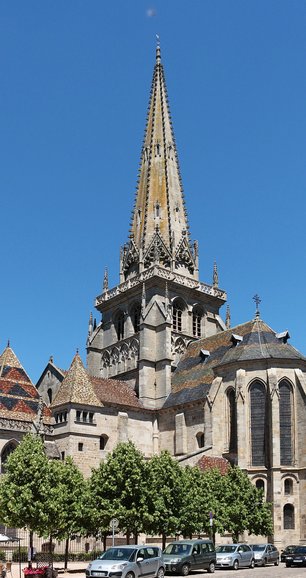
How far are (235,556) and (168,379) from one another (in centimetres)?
2903

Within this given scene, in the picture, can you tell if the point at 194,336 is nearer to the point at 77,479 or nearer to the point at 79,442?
the point at 79,442

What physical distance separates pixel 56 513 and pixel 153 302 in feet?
116

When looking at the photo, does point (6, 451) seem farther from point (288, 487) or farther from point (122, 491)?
point (288, 487)

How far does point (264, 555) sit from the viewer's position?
114 feet

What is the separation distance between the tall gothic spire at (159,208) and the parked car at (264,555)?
116ft

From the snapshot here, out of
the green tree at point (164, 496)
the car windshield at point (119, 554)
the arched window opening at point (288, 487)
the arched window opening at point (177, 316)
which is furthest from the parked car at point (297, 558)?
the arched window opening at point (177, 316)

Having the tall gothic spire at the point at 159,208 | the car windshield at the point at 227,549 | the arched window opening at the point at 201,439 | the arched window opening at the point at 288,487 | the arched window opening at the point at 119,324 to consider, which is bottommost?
the car windshield at the point at 227,549

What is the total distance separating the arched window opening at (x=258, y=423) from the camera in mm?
49531

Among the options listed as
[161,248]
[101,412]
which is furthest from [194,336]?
[101,412]

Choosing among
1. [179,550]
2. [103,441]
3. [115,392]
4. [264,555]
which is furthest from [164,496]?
[115,392]

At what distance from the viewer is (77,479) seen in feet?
112

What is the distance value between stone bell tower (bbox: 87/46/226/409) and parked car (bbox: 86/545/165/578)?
116ft

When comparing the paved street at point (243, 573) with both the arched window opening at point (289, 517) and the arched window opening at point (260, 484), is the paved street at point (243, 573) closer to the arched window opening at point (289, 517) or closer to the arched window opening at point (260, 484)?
the arched window opening at point (289, 517)

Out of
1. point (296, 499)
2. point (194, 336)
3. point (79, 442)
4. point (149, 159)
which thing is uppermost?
point (149, 159)
